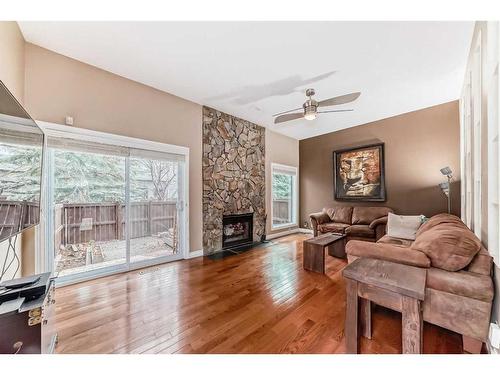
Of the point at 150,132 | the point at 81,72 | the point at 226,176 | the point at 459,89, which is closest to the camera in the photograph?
the point at 81,72

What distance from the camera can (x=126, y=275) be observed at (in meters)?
2.96

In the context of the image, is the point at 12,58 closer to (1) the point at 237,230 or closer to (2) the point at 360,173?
(1) the point at 237,230

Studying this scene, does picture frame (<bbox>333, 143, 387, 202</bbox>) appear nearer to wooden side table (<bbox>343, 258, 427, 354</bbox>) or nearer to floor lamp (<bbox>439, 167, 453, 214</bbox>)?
floor lamp (<bbox>439, 167, 453, 214</bbox>)

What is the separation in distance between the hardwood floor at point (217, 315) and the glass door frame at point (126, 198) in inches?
6.1

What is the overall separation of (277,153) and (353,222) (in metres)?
2.59

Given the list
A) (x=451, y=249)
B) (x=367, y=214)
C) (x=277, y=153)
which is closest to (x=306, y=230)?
(x=367, y=214)

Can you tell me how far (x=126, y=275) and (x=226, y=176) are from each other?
2.47m

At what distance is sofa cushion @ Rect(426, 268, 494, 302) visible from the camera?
140 cm

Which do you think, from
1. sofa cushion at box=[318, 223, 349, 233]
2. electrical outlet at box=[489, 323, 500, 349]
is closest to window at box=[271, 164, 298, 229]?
sofa cushion at box=[318, 223, 349, 233]

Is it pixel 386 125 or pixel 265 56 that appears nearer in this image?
pixel 265 56

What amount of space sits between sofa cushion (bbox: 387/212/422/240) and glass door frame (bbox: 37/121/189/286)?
3660 millimetres

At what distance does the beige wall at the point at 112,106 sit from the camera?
2.47 metres
